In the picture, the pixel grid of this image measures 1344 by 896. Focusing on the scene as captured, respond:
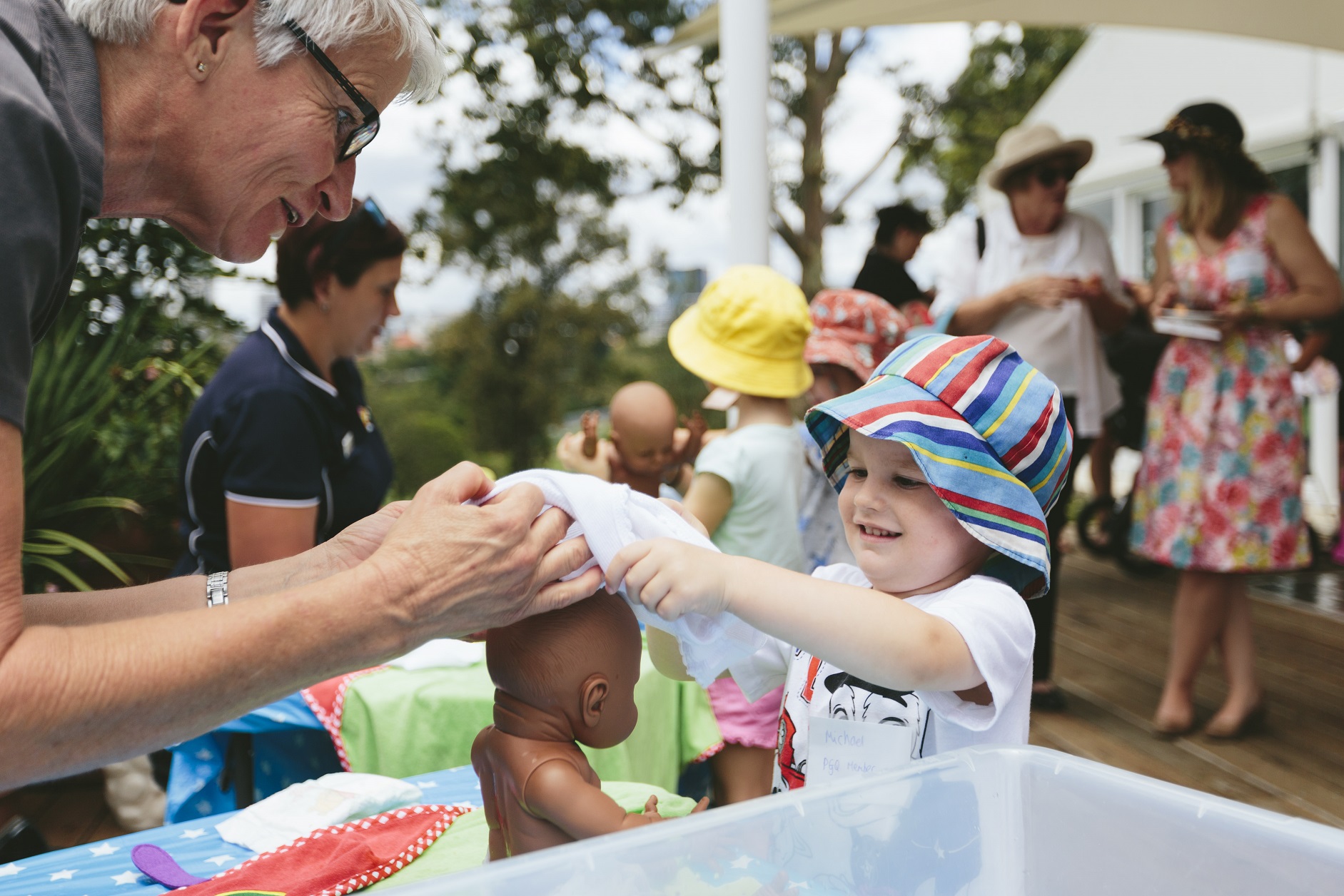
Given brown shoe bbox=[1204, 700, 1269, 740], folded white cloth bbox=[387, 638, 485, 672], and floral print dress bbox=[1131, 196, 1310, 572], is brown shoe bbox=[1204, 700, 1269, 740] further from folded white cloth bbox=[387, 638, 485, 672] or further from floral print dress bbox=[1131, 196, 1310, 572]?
folded white cloth bbox=[387, 638, 485, 672]

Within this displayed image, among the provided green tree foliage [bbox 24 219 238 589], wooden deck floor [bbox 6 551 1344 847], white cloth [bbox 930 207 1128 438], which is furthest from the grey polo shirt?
white cloth [bbox 930 207 1128 438]

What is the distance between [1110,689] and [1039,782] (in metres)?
3.76

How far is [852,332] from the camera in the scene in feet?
10.1

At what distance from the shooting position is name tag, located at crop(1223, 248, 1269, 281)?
140 inches

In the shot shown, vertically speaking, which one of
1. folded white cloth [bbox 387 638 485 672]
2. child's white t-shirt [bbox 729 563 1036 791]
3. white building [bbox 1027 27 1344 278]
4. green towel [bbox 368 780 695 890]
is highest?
white building [bbox 1027 27 1344 278]

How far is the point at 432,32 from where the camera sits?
1.55 metres

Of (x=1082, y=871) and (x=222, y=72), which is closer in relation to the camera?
(x=1082, y=871)

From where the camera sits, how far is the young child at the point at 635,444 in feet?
9.77

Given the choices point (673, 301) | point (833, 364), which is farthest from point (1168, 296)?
point (673, 301)

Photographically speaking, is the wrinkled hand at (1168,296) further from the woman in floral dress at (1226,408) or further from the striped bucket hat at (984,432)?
the striped bucket hat at (984,432)

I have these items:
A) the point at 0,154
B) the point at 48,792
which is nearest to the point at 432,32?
the point at 0,154

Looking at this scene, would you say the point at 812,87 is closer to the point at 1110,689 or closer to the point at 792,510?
the point at 1110,689

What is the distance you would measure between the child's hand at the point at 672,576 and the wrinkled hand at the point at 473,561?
85mm

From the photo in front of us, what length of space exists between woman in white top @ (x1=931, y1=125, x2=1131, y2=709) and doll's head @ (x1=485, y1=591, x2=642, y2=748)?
2.76m
